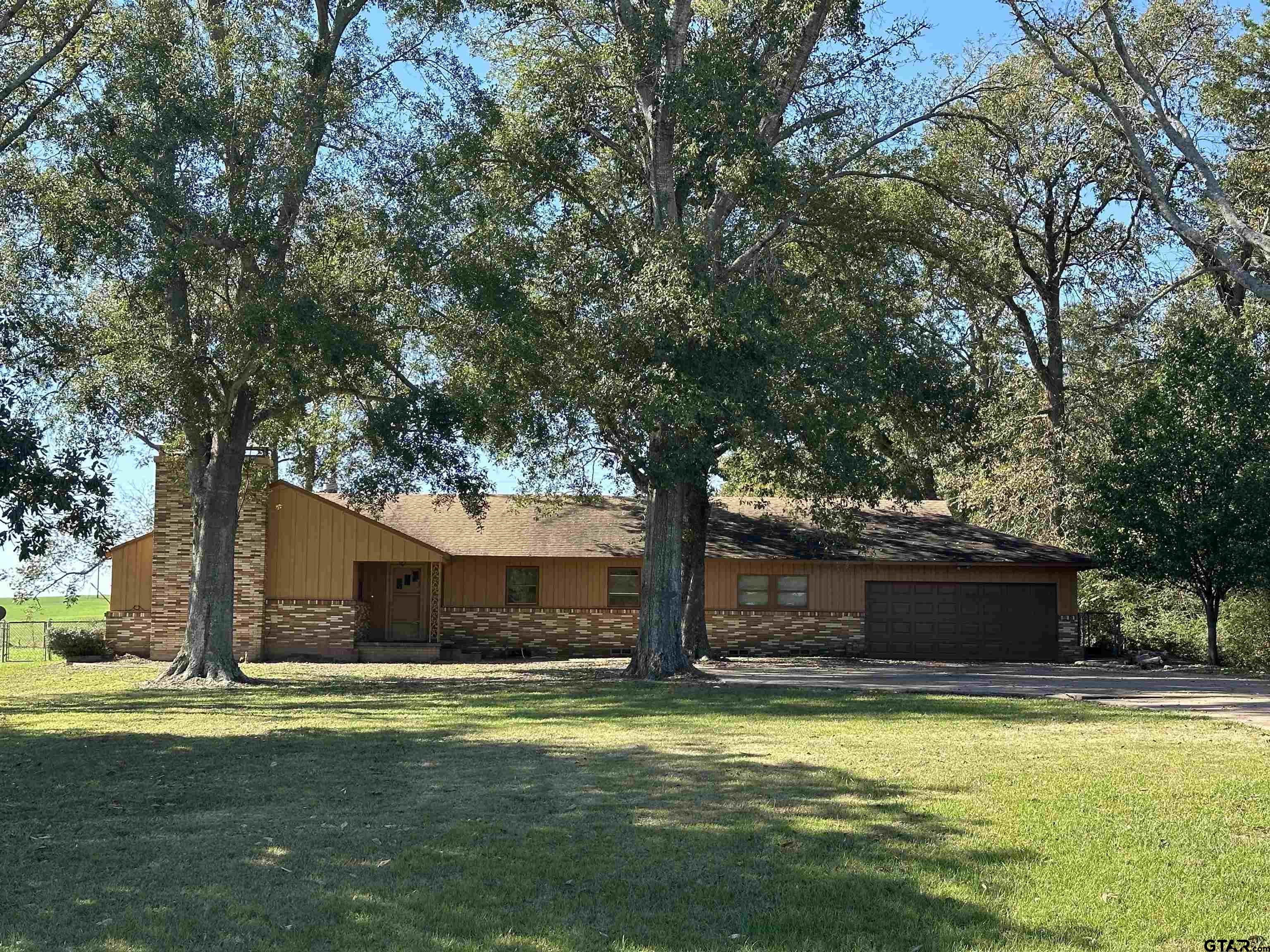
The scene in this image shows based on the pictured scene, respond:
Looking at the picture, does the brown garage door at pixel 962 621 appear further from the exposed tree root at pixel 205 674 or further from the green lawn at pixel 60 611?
the green lawn at pixel 60 611

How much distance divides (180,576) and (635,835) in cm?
2491

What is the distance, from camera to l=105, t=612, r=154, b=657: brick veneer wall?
31.5 m

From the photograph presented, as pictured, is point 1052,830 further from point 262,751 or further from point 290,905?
point 262,751

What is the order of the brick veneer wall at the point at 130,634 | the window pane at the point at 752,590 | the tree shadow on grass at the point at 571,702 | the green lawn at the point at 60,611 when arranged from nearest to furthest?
the tree shadow on grass at the point at 571,702 → the brick veneer wall at the point at 130,634 → the window pane at the point at 752,590 → the green lawn at the point at 60,611

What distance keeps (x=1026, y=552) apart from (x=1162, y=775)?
2307 centimetres

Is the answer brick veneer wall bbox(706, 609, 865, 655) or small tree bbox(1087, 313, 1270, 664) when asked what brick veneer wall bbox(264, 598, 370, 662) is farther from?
small tree bbox(1087, 313, 1270, 664)

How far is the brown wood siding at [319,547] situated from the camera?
31.1 meters

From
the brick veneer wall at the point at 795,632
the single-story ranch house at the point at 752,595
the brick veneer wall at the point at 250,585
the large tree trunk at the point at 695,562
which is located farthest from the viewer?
the brick veneer wall at the point at 795,632

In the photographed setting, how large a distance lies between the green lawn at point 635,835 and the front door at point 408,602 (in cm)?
1777

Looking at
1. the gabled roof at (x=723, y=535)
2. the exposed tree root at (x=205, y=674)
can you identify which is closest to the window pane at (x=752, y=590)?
the gabled roof at (x=723, y=535)

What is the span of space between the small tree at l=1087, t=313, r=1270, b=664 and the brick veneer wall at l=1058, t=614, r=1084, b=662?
353 centimetres

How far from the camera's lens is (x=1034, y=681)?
2412 cm

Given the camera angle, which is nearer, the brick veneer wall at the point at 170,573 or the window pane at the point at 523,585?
the brick veneer wall at the point at 170,573

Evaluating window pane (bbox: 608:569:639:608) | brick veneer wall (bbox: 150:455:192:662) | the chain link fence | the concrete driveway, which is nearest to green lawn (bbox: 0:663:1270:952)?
the concrete driveway
